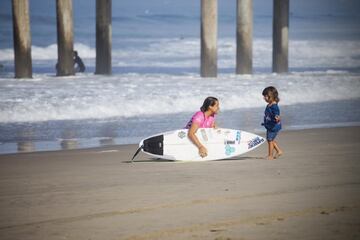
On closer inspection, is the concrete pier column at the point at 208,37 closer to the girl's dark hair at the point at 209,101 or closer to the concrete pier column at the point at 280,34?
the concrete pier column at the point at 280,34

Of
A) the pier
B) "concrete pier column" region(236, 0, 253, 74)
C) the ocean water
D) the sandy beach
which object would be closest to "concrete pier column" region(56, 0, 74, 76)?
the pier

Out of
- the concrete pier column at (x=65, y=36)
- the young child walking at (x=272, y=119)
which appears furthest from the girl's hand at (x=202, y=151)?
the concrete pier column at (x=65, y=36)

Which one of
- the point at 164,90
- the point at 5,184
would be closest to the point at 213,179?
the point at 5,184

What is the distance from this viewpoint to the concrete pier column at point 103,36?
23297 millimetres

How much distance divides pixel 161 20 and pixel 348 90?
48.8 metres

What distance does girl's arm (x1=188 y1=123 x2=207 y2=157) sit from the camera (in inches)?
312

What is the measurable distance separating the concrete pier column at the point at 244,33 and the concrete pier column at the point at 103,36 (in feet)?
10.8

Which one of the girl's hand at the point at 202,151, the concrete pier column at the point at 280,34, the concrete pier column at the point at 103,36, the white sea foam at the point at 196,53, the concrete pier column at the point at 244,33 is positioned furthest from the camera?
the white sea foam at the point at 196,53

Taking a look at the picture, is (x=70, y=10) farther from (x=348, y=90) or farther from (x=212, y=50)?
(x=348, y=90)

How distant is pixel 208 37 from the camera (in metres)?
20.8

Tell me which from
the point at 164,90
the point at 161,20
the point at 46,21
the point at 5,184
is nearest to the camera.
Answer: the point at 5,184

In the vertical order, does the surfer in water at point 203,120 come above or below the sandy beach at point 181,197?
above

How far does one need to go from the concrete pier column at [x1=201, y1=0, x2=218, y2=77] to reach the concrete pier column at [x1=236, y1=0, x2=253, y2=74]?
117 cm

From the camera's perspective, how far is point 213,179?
681 centimetres
